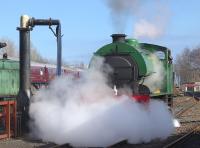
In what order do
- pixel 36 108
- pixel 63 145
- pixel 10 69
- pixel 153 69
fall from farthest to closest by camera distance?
1. pixel 10 69
2. pixel 153 69
3. pixel 36 108
4. pixel 63 145

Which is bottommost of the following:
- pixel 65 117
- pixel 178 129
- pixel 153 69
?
pixel 178 129

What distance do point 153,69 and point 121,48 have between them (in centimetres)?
179

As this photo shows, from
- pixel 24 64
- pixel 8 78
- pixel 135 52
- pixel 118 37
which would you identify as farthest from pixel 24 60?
pixel 8 78

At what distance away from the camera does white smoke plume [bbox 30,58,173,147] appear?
11648 millimetres

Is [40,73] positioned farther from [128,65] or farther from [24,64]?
[128,65]

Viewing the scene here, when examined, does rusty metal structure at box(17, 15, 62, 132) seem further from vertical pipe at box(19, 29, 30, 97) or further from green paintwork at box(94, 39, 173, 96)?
green paintwork at box(94, 39, 173, 96)

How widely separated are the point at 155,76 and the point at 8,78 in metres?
10.7

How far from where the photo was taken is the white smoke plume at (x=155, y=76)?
50.2ft

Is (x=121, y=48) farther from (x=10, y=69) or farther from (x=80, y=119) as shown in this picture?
(x=10, y=69)

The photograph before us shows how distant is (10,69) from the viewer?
2461 centimetres

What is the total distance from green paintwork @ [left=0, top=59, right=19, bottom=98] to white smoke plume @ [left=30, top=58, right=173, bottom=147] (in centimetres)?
1118

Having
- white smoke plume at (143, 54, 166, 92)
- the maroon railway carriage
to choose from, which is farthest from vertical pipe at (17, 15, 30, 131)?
the maroon railway carriage

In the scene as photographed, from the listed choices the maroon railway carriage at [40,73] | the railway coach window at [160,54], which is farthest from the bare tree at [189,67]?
the railway coach window at [160,54]

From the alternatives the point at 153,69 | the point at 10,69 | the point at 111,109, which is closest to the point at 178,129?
the point at 153,69
